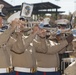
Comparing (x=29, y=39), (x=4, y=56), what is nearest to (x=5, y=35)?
(x=4, y=56)

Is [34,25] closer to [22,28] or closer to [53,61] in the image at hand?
[22,28]

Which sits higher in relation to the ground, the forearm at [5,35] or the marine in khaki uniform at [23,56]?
the forearm at [5,35]

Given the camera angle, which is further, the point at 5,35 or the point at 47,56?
the point at 47,56

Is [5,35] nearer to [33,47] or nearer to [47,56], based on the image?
[33,47]

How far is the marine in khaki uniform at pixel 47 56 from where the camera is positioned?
7.06 meters

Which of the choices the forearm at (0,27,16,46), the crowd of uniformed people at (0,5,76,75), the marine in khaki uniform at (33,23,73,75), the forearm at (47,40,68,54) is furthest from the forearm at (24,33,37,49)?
the forearm at (0,27,16,46)

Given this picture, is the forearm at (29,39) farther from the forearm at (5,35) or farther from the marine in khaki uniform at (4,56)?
the forearm at (5,35)

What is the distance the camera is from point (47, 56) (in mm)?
7254

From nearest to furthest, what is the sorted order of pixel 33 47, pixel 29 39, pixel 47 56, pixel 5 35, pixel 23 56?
pixel 5 35 → pixel 29 39 → pixel 23 56 → pixel 33 47 → pixel 47 56

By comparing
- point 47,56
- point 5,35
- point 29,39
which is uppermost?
point 5,35

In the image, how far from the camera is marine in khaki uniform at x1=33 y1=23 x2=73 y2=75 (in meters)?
7.06

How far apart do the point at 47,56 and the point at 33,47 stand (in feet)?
1.27

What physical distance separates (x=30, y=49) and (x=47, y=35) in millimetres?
681

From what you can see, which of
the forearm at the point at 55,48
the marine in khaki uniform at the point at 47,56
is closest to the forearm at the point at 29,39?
the marine in khaki uniform at the point at 47,56
